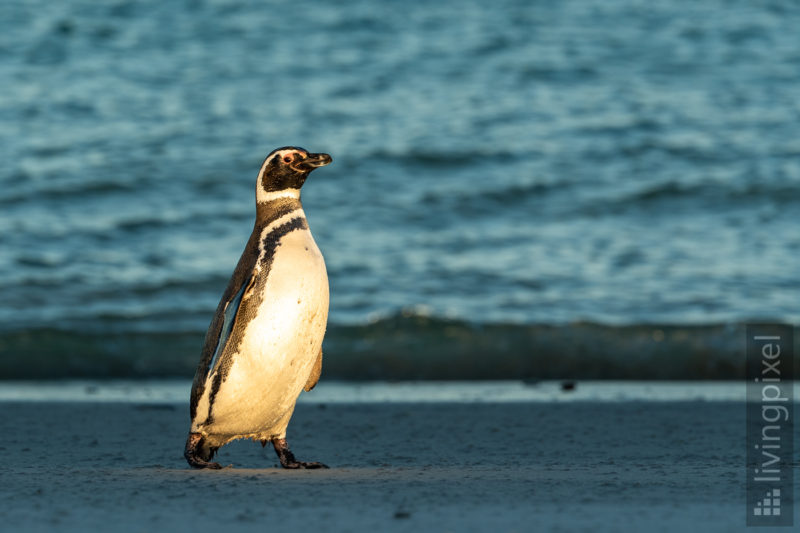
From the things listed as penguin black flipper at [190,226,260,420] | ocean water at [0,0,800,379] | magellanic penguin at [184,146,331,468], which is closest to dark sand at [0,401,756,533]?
magellanic penguin at [184,146,331,468]

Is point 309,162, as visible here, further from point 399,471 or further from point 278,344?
point 399,471

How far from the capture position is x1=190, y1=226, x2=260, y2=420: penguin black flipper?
3787mm

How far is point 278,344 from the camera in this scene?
3.77 m

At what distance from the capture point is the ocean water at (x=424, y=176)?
7.97m

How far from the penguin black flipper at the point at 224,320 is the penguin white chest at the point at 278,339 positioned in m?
0.04

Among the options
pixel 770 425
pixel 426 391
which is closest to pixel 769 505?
pixel 770 425

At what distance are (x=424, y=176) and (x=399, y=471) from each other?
8.88m

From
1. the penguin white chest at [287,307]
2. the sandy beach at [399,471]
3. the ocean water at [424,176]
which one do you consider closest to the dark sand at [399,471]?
the sandy beach at [399,471]

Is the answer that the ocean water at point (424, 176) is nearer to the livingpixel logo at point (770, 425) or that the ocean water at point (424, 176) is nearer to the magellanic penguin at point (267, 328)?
the livingpixel logo at point (770, 425)

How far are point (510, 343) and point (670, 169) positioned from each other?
5539mm

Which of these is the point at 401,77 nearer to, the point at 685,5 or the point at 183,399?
the point at 685,5

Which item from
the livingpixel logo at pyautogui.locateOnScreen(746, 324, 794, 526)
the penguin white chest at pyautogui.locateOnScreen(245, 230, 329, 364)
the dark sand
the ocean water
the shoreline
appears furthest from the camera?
the ocean water

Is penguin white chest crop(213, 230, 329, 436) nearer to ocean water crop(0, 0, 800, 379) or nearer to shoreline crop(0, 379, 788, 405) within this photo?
shoreline crop(0, 379, 788, 405)

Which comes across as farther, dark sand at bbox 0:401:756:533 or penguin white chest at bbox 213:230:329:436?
penguin white chest at bbox 213:230:329:436
